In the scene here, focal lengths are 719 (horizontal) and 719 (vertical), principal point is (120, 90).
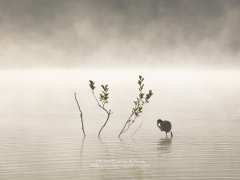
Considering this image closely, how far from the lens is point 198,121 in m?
31.3

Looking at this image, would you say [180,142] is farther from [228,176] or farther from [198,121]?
[198,121]

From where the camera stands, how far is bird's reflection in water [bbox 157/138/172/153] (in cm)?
2032

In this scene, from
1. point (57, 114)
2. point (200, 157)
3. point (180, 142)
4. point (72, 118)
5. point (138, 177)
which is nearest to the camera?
point (138, 177)

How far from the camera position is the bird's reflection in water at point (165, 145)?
2032 centimetres

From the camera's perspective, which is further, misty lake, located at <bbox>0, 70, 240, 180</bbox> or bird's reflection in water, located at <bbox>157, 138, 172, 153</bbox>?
bird's reflection in water, located at <bbox>157, 138, 172, 153</bbox>

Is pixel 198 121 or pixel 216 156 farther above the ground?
pixel 198 121

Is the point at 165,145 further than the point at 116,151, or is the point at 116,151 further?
the point at 165,145

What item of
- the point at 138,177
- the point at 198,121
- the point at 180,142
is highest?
the point at 198,121

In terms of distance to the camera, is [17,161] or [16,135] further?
[16,135]

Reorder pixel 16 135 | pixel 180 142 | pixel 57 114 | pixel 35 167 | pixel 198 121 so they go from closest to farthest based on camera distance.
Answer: pixel 35 167, pixel 180 142, pixel 16 135, pixel 198 121, pixel 57 114

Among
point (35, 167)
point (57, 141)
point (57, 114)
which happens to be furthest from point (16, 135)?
point (57, 114)

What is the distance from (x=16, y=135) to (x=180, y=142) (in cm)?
576

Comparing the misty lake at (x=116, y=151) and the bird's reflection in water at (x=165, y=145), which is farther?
the bird's reflection in water at (x=165, y=145)

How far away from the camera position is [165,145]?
21.4m
